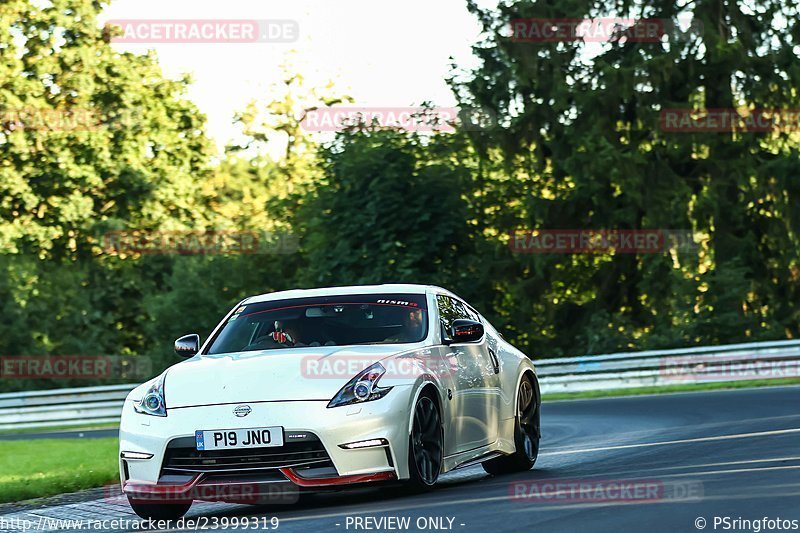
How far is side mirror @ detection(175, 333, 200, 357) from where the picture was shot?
1072 centimetres

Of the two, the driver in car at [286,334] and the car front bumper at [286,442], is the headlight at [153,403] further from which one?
the driver in car at [286,334]

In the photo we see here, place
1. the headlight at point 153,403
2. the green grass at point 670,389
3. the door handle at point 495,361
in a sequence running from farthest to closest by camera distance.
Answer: the green grass at point 670,389, the door handle at point 495,361, the headlight at point 153,403

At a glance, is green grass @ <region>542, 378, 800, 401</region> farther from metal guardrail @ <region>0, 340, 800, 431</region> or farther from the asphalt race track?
the asphalt race track

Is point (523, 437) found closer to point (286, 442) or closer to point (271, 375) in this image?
point (271, 375)

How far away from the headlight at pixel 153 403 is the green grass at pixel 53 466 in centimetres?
290

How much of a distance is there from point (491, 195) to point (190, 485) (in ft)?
115

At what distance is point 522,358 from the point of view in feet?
40.7

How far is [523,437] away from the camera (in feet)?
39.4

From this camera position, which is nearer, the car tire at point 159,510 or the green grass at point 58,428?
the car tire at point 159,510

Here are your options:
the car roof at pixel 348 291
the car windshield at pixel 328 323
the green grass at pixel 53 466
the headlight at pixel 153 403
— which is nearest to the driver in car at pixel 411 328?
the car windshield at pixel 328 323

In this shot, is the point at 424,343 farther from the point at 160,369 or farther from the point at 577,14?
the point at 160,369

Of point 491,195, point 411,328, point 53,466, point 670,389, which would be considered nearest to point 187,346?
point 411,328

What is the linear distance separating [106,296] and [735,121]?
2365 centimetres

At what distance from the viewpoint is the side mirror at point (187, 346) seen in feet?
35.2
